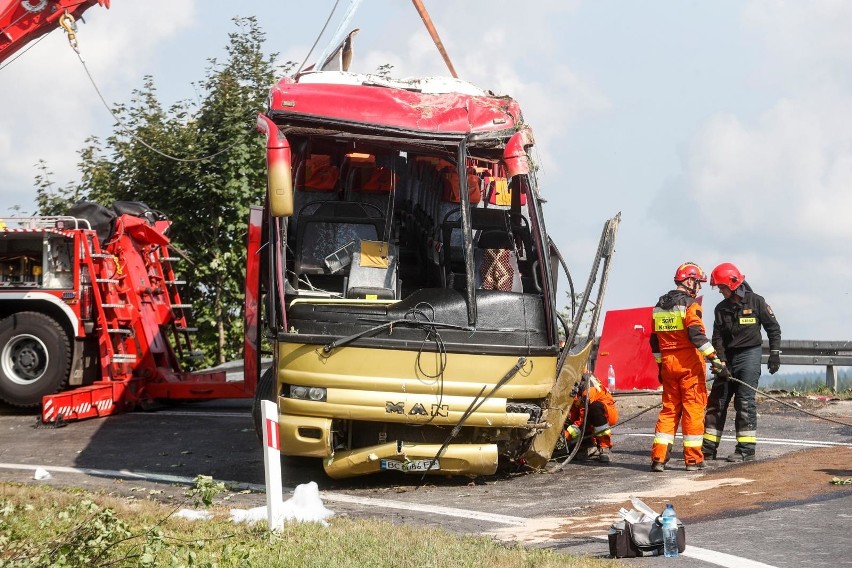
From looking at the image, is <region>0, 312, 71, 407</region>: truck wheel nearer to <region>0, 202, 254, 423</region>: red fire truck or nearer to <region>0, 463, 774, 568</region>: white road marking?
<region>0, 202, 254, 423</region>: red fire truck

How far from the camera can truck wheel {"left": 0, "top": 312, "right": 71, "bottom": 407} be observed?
15.1 meters

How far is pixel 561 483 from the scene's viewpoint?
1038cm

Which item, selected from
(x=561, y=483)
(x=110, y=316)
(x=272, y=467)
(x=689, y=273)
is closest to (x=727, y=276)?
(x=689, y=273)

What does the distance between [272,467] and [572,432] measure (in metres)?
4.43

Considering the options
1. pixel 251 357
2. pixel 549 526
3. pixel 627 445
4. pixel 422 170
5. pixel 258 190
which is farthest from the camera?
pixel 258 190

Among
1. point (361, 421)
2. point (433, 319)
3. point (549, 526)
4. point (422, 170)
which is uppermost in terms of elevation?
point (422, 170)

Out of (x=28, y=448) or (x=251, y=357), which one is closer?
(x=28, y=448)

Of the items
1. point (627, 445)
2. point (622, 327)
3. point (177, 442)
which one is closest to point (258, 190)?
point (622, 327)

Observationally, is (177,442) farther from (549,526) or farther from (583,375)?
(549,526)

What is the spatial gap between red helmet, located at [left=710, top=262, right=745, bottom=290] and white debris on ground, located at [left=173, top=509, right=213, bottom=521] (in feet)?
18.0

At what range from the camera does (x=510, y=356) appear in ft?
32.1

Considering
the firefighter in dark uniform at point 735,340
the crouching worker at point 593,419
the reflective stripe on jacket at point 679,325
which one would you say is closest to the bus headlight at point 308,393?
the crouching worker at point 593,419

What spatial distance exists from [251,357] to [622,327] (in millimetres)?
5943

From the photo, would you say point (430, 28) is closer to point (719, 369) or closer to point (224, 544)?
point (719, 369)
